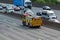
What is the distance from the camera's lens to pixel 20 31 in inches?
1438

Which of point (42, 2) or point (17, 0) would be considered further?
point (42, 2)

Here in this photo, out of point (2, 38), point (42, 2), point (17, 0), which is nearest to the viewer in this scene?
point (2, 38)

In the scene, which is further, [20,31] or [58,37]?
[20,31]

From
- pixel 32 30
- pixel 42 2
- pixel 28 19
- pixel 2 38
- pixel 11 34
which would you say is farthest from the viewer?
pixel 42 2

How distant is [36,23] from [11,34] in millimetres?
5936

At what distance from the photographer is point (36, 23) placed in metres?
38.6

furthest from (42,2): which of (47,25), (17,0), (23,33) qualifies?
(23,33)

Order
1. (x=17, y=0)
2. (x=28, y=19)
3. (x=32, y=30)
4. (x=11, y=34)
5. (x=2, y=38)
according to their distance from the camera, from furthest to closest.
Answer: (x=17, y=0)
(x=28, y=19)
(x=32, y=30)
(x=11, y=34)
(x=2, y=38)

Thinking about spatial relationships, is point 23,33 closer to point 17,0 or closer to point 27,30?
point 27,30

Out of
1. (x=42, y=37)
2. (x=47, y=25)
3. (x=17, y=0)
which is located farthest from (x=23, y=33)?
(x=17, y=0)

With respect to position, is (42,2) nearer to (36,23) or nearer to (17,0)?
(17,0)

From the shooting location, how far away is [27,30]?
122ft

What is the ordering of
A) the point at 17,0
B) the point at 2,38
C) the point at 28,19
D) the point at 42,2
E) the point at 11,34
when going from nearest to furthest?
the point at 2,38
the point at 11,34
the point at 28,19
the point at 17,0
the point at 42,2

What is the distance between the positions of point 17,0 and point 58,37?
30.0 metres
